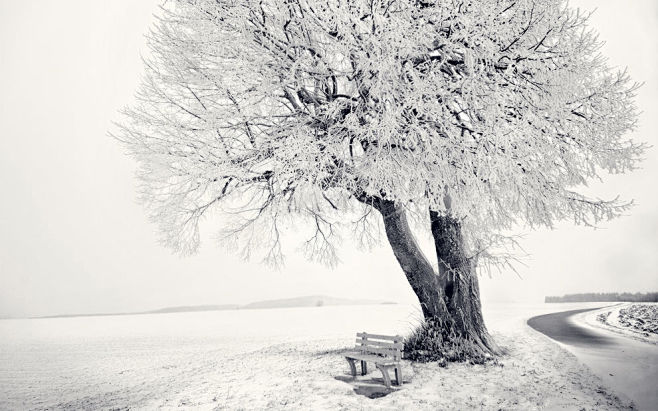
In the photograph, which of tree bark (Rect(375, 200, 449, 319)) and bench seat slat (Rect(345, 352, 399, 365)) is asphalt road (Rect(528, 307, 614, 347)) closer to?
tree bark (Rect(375, 200, 449, 319))

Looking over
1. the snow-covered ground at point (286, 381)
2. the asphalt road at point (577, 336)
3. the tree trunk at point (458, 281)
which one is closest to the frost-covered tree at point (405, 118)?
the tree trunk at point (458, 281)

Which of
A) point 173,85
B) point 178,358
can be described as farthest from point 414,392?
point 178,358

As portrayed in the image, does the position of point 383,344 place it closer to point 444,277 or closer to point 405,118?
point 444,277

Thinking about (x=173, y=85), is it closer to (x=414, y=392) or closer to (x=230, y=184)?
(x=230, y=184)

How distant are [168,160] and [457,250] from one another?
6.40m

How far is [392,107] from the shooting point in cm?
722

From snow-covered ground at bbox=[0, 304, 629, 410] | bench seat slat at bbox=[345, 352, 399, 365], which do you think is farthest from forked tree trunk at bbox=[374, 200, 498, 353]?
bench seat slat at bbox=[345, 352, 399, 365]

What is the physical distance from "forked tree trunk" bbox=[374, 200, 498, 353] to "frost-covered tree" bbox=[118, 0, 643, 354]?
0.10 ft

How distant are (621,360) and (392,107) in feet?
21.9

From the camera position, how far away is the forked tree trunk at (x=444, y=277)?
9.20m

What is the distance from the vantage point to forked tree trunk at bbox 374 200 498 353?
9203 mm

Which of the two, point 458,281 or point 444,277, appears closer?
point 458,281

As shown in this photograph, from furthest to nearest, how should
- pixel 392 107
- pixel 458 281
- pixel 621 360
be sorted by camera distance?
pixel 458 281 → pixel 621 360 → pixel 392 107

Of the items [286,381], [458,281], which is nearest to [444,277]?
[458,281]
